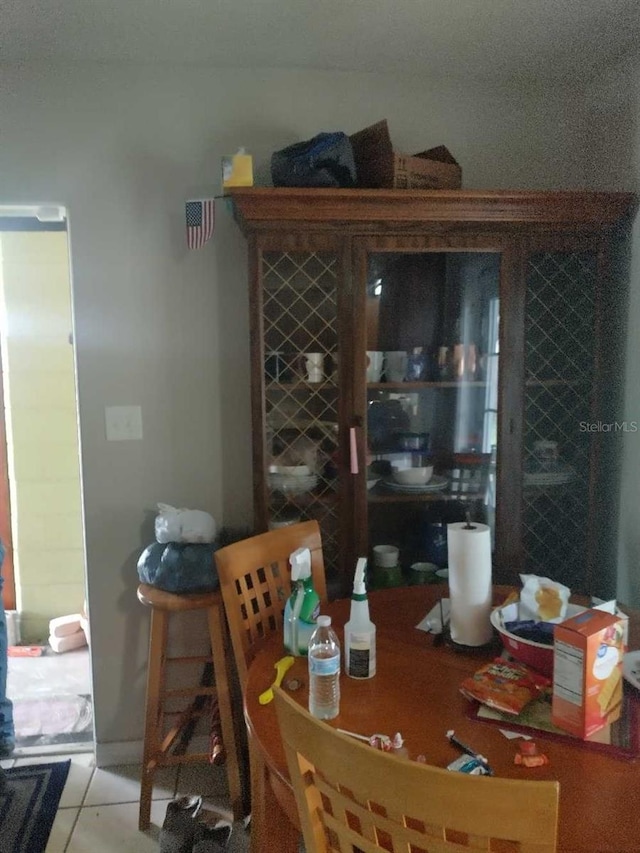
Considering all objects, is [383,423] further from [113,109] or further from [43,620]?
[43,620]

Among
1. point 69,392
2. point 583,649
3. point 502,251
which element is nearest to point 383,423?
point 502,251

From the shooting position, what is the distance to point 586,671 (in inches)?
40.2

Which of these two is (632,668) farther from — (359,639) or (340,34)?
(340,34)

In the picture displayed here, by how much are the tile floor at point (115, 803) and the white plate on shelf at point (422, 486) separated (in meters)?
1.14

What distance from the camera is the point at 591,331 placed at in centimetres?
201

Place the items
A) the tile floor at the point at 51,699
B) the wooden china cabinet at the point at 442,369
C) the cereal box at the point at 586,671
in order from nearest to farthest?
1. the cereal box at the point at 586,671
2. the wooden china cabinet at the point at 442,369
3. the tile floor at the point at 51,699

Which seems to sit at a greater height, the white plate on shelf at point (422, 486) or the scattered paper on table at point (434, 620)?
the white plate on shelf at point (422, 486)

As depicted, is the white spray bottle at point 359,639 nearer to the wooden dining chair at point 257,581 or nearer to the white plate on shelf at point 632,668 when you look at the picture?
the wooden dining chair at point 257,581

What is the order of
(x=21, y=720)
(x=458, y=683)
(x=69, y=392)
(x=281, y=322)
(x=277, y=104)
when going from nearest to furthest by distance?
(x=458, y=683)
(x=281, y=322)
(x=277, y=104)
(x=21, y=720)
(x=69, y=392)

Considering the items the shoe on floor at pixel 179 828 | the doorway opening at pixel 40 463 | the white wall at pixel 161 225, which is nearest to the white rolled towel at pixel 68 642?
the doorway opening at pixel 40 463

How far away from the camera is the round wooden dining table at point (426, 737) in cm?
89

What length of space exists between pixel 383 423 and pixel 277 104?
116cm

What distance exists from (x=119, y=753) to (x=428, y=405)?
167 centimetres

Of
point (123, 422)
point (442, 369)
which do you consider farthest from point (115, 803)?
point (442, 369)
